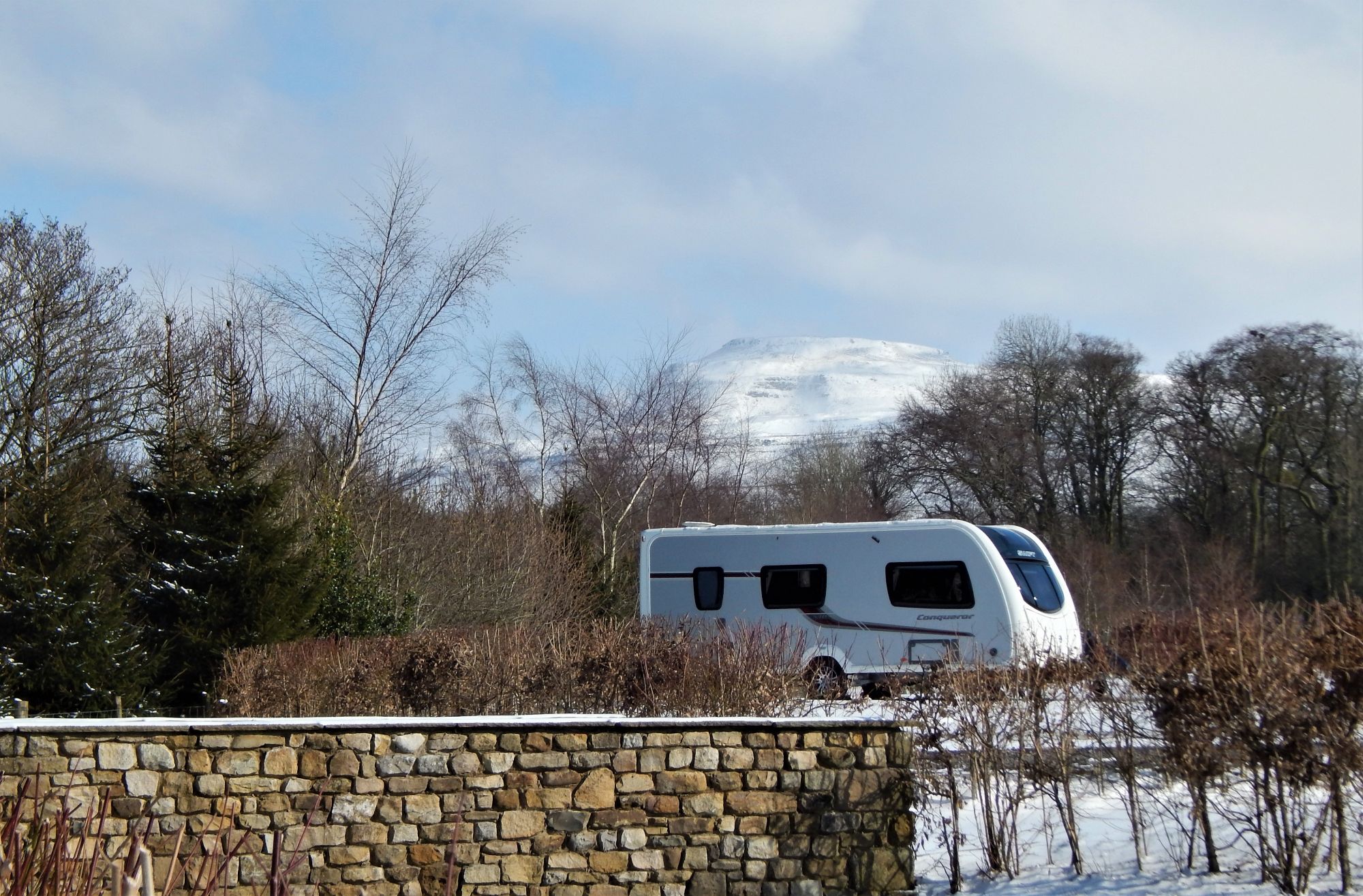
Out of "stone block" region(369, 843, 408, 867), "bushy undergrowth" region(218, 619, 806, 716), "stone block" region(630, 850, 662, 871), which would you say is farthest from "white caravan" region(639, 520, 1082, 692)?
"stone block" region(369, 843, 408, 867)

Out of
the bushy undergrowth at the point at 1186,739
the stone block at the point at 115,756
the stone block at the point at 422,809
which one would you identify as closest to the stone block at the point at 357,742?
the stone block at the point at 422,809

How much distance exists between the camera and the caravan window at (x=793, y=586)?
51.0 feet

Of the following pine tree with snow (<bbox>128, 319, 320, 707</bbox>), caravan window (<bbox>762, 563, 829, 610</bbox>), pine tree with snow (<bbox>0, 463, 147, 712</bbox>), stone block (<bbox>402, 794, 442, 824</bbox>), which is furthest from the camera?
caravan window (<bbox>762, 563, 829, 610</bbox>)

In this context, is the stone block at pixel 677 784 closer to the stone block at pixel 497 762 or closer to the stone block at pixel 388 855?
the stone block at pixel 497 762

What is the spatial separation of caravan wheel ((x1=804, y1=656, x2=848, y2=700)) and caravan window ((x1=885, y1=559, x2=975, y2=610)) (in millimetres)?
1161

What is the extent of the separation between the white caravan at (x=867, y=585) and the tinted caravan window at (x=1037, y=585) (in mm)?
16

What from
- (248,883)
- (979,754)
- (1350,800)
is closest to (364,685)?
(248,883)

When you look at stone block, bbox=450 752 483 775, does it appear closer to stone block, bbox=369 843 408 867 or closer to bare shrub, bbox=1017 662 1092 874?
stone block, bbox=369 843 408 867

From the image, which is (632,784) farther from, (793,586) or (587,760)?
(793,586)

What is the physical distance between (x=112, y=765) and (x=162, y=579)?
24.1 feet

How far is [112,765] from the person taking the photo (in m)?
6.38

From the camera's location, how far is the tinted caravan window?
48.3 feet

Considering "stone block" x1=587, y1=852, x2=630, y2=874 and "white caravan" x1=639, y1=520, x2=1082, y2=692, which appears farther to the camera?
"white caravan" x1=639, y1=520, x2=1082, y2=692

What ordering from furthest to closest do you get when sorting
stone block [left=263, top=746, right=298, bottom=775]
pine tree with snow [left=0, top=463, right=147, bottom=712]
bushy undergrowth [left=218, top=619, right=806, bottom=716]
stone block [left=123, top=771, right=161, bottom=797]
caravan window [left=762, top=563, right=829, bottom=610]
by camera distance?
caravan window [left=762, top=563, right=829, bottom=610], pine tree with snow [left=0, top=463, right=147, bottom=712], bushy undergrowth [left=218, top=619, right=806, bottom=716], stone block [left=263, top=746, right=298, bottom=775], stone block [left=123, top=771, right=161, bottom=797]
